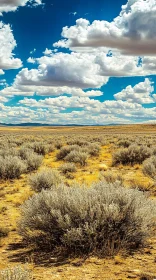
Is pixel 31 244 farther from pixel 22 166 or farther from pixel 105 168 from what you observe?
pixel 105 168

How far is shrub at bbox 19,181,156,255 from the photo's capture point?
555cm

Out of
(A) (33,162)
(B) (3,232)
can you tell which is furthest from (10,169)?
(B) (3,232)

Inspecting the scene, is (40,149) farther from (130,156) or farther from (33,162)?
(130,156)

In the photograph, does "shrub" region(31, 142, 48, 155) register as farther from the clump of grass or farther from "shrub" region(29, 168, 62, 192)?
the clump of grass

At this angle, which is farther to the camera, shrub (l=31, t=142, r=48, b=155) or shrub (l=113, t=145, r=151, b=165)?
shrub (l=31, t=142, r=48, b=155)

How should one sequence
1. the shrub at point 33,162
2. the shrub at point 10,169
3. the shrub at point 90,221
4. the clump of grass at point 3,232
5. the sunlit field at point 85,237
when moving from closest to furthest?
1. the sunlit field at point 85,237
2. the shrub at point 90,221
3. the clump of grass at point 3,232
4. the shrub at point 10,169
5. the shrub at point 33,162

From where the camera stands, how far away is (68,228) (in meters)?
5.64

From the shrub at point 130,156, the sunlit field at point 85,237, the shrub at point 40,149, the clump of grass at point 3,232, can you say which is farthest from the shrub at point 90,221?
the shrub at point 40,149

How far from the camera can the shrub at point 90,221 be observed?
5.55m

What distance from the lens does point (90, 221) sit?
18.7 feet

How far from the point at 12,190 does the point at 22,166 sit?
2.99 metres

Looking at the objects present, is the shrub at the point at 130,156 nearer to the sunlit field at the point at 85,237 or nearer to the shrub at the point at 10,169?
the shrub at the point at 10,169

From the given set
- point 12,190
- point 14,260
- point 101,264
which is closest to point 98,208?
point 101,264

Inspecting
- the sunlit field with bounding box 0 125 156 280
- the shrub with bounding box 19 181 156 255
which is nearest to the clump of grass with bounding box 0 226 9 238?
the sunlit field with bounding box 0 125 156 280
